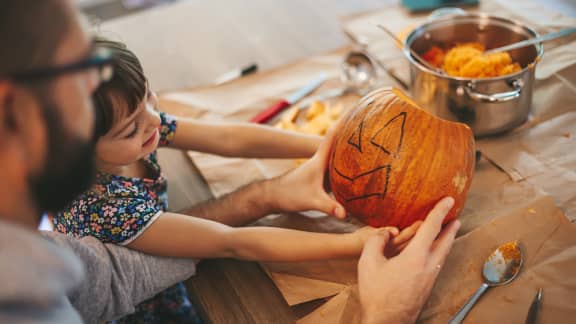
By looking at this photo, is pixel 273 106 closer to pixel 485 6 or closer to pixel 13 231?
pixel 485 6

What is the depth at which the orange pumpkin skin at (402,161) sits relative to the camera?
34.3 inches

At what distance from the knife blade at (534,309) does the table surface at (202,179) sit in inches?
12.9

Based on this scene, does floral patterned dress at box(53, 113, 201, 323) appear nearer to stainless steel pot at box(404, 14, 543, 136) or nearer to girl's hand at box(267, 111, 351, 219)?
girl's hand at box(267, 111, 351, 219)

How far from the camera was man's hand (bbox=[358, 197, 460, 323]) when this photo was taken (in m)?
Answer: 0.79

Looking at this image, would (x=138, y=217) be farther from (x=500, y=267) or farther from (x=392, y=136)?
(x=500, y=267)

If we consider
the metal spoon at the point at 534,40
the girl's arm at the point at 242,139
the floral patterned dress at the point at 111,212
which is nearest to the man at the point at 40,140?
the floral patterned dress at the point at 111,212

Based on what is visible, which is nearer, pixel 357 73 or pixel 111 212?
pixel 111 212

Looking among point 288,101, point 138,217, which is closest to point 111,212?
point 138,217

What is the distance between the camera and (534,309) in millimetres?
810

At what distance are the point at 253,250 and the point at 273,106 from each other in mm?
483

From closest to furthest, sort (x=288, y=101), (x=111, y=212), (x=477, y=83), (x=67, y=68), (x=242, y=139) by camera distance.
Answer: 1. (x=67, y=68)
2. (x=111, y=212)
3. (x=477, y=83)
4. (x=242, y=139)
5. (x=288, y=101)

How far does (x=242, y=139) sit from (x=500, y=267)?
1.82ft

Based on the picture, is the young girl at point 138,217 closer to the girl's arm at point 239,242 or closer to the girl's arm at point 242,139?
the girl's arm at point 239,242

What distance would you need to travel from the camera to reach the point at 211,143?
1.17 metres
